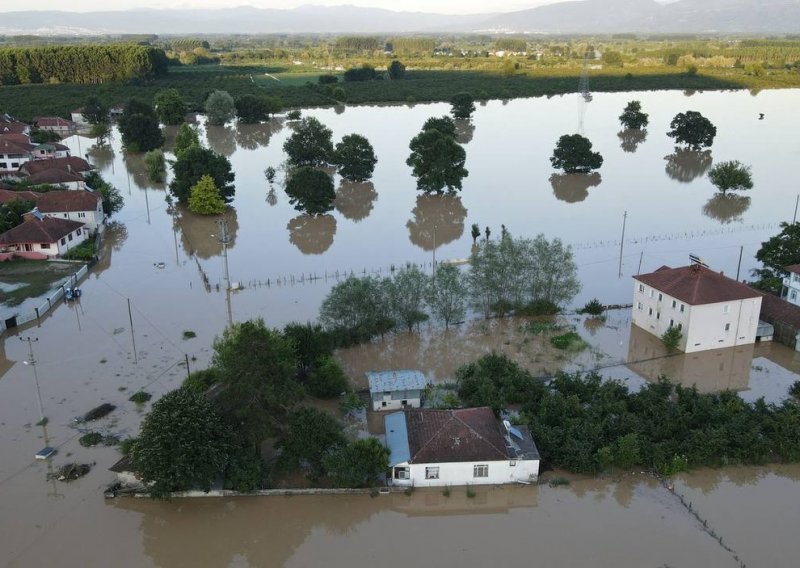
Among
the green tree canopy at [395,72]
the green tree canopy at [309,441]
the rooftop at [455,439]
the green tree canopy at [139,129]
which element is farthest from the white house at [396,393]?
the green tree canopy at [395,72]

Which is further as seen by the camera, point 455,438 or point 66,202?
point 66,202

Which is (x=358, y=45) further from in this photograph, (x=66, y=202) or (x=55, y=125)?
(x=66, y=202)

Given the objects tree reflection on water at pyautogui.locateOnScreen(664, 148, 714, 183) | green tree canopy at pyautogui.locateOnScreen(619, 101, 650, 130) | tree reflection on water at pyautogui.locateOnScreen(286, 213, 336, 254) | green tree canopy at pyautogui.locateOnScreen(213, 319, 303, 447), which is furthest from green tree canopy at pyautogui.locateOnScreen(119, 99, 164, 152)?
green tree canopy at pyautogui.locateOnScreen(213, 319, 303, 447)

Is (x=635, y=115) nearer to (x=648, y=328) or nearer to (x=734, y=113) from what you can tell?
(x=734, y=113)

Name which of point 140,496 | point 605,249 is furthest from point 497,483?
point 605,249

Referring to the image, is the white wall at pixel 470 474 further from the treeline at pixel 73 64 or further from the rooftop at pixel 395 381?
the treeline at pixel 73 64

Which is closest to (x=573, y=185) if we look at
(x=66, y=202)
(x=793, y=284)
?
(x=793, y=284)

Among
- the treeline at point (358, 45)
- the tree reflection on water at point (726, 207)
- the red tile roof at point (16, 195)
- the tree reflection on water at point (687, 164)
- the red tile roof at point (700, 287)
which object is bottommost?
the tree reflection on water at point (726, 207)
